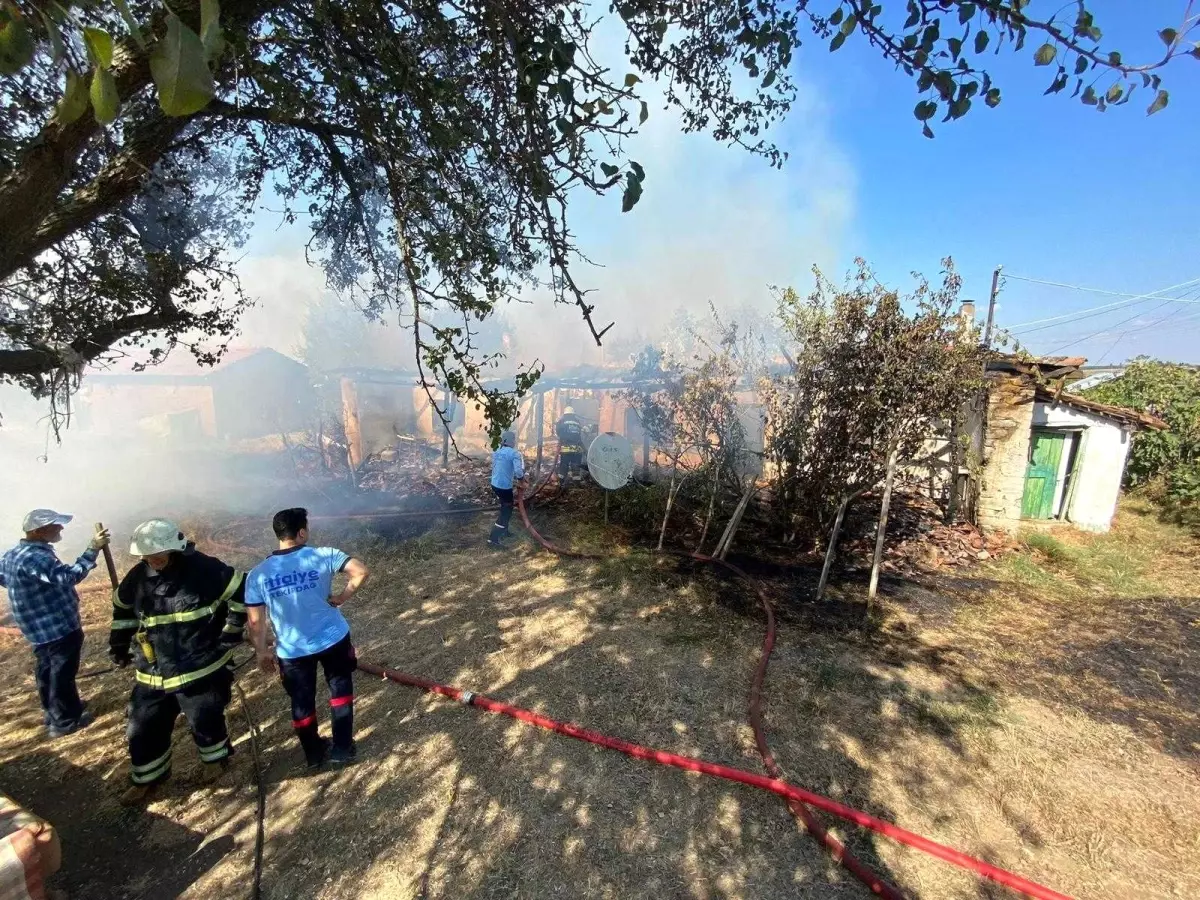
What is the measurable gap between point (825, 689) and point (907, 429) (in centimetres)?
400

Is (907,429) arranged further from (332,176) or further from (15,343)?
(15,343)

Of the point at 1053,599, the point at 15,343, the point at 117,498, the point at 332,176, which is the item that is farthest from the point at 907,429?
the point at 117,498

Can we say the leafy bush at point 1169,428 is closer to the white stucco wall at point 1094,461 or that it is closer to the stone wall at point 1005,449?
the white stucco wall at point 1094,461

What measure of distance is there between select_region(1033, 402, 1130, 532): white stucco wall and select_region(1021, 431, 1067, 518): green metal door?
1.19ft

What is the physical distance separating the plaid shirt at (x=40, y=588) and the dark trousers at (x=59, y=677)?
0.08 meters

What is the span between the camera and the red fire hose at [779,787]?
2.95 m

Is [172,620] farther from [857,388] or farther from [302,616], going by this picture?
[857,388]

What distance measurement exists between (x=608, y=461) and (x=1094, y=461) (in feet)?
35.6

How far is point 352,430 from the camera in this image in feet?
60.7

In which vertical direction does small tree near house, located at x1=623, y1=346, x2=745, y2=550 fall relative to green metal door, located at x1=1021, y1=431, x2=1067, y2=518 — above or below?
above

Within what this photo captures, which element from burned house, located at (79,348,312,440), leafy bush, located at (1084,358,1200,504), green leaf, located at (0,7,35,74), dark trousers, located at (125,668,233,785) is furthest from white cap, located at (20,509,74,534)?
burned house, located at (79,348,312,440)

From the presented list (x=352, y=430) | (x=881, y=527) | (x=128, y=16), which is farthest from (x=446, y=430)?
(x=352, y=430)

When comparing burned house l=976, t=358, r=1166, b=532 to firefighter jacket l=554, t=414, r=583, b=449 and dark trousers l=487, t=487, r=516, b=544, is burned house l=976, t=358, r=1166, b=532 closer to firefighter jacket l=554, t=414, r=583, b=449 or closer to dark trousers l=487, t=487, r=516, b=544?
firefighter jacket l=554, t=414, r=583, b=449

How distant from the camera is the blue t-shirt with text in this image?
11.5 ft
